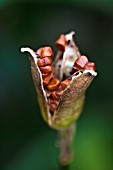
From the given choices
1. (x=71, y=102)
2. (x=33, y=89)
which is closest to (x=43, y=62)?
(x=71, y=102)

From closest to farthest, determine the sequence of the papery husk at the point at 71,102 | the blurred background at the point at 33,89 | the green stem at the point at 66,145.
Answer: the papery husk at the point at 71,102 < the green stem at the point at 66,145 < the blurred background at the point at 33,89

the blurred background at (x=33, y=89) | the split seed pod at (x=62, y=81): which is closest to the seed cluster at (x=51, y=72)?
the split seed pod at (x=62, y=81)

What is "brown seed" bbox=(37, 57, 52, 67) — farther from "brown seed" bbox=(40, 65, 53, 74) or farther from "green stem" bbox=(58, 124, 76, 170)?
"green stem" bbox=(58, 124, 76, 170)

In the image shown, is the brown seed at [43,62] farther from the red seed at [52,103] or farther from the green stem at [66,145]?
the green stem at [66,145]

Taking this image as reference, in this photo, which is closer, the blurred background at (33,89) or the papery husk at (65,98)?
the papery husk at (65,98)

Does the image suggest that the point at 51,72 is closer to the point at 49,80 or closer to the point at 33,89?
the point at 49,80

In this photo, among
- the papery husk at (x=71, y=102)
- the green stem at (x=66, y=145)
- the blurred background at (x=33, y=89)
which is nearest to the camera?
the papery husk at (x=71, y=102)
